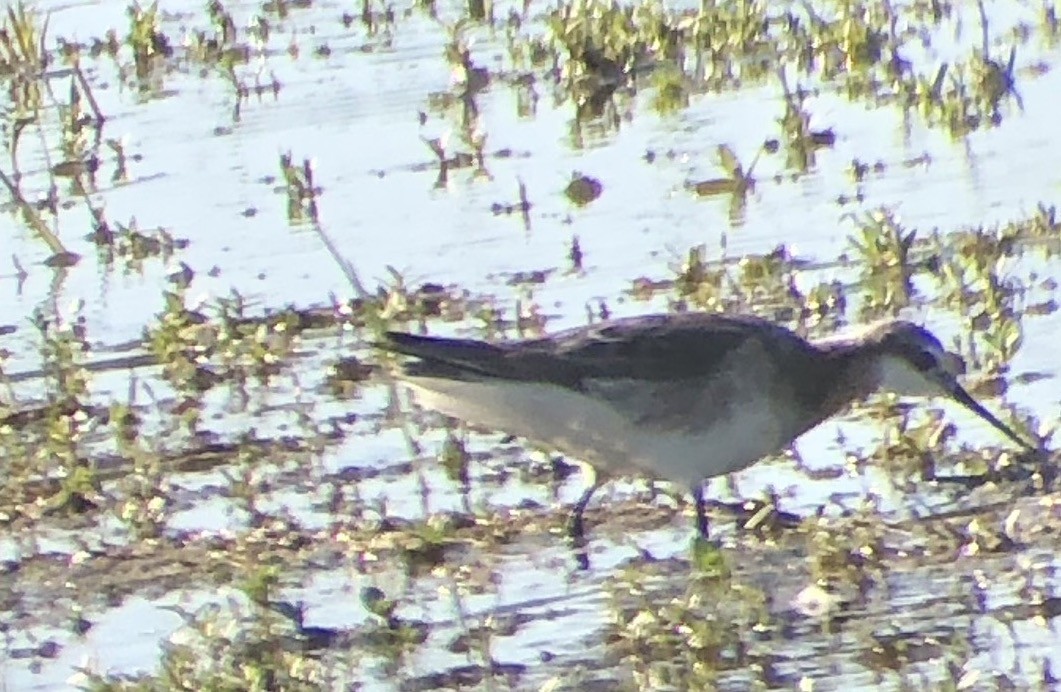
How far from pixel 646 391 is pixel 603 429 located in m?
0.15

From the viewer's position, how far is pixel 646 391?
8.00m

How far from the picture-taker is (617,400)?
7980 mm

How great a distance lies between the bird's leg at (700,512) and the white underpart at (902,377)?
671 millimetres

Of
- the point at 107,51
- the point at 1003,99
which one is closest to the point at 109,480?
the point at 1003,99

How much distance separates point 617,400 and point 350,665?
1386 mm

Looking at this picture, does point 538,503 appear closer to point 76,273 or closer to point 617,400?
point 617,400

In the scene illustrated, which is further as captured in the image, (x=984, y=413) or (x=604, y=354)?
(x=984, y=413)

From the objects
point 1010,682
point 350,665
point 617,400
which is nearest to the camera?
point 1010,682

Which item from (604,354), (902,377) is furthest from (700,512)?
(902,377)

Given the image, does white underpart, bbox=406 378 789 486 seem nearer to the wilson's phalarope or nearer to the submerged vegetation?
the wilson's phalarope

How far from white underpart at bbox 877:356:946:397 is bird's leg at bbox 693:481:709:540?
26.4 inches

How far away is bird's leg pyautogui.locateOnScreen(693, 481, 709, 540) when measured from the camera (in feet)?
25.3

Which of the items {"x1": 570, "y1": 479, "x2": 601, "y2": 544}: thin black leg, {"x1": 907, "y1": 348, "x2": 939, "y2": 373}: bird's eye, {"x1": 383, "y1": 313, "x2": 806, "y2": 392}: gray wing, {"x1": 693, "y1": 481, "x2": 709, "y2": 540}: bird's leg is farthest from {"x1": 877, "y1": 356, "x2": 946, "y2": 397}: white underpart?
{"x1": 570, "y1": 479, "x2": 601, "y2": 544}: thin black leg

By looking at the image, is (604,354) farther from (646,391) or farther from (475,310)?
(475,310)
